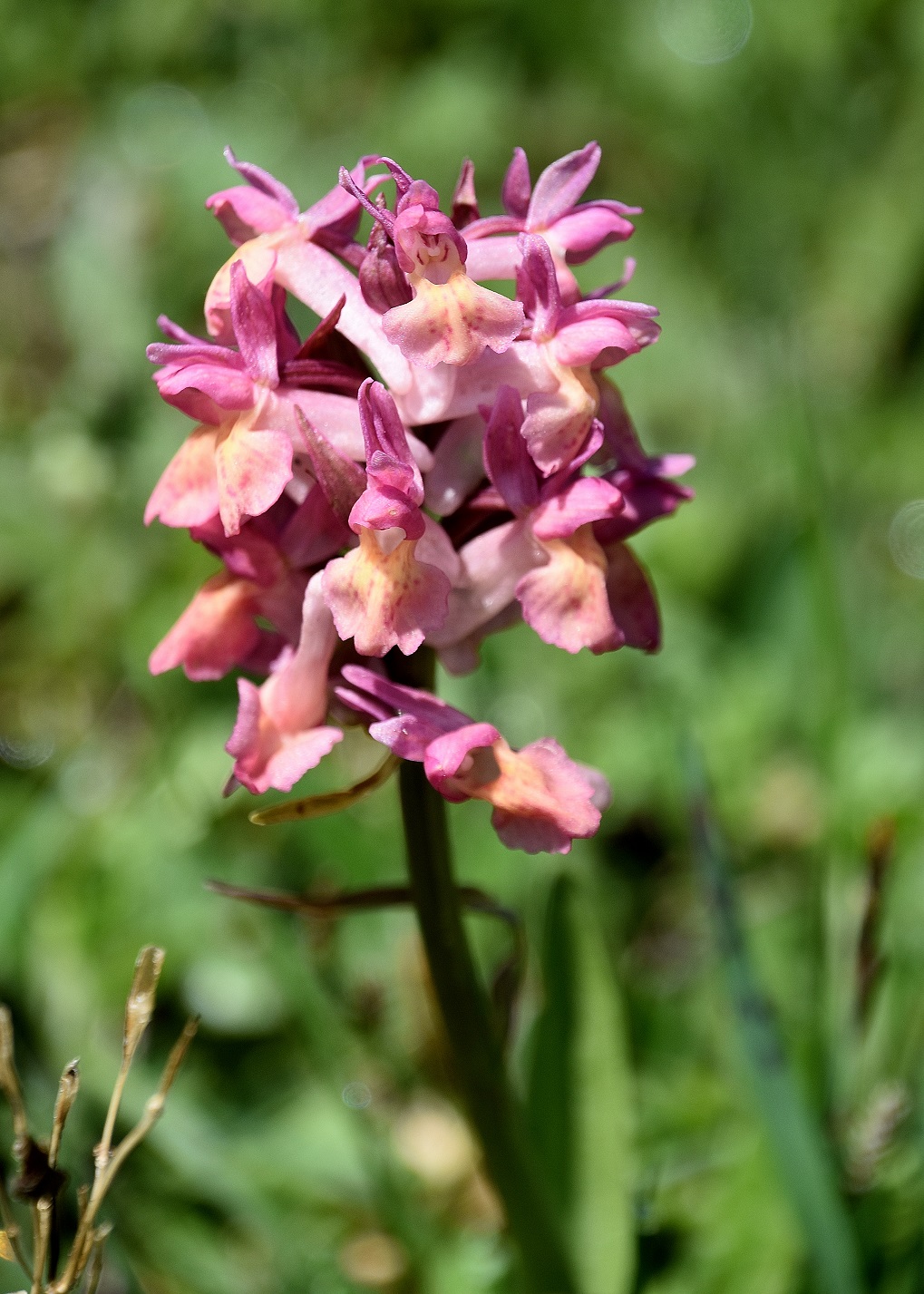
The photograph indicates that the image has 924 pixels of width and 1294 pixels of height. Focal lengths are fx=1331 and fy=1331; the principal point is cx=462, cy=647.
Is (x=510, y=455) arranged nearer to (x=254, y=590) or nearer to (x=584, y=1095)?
(x=254, y=590)

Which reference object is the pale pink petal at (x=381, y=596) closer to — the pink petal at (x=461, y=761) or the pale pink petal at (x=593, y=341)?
the pink petal at (x=461, y=761)

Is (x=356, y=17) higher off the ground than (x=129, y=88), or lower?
higher

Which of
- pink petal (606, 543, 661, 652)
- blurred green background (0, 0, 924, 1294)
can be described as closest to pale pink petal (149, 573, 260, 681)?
pink petal (606, 543, 661, 652)

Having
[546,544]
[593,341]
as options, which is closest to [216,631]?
[546,544]

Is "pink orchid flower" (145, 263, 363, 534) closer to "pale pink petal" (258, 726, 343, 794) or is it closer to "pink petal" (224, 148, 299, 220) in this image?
"pink petal" (224, 148, 299, 220)

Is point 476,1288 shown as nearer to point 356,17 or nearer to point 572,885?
point 572,885

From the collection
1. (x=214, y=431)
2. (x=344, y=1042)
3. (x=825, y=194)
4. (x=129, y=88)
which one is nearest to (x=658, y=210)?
(x=825, y=194)

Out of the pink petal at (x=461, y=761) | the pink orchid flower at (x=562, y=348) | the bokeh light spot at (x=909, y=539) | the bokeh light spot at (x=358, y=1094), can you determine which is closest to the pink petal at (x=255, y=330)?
the pink orchid flower at (x=562, y=348)
